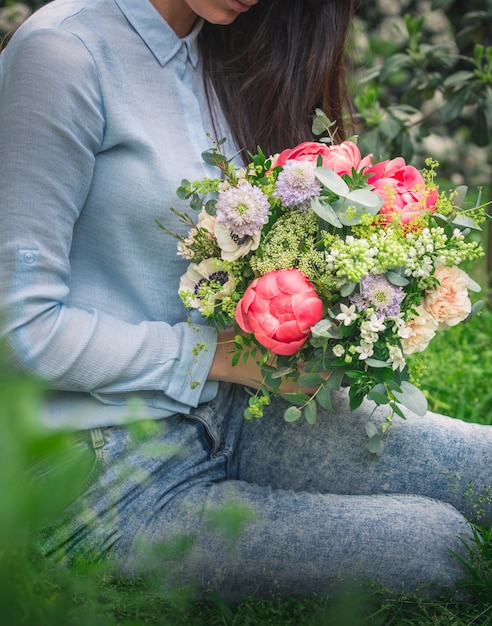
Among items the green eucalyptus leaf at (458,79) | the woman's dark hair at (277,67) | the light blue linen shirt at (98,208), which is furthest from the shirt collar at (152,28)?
the green eucalyptus leaf at (458,79)

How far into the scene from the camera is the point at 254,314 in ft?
4.15

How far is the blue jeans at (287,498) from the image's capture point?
4.50ft

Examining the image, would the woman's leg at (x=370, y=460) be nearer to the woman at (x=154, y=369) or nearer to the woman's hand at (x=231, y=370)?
the woman at (x=154, y=369)

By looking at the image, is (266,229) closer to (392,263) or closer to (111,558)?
(392,263)

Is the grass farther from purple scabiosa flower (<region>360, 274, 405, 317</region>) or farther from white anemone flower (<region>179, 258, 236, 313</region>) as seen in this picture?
white anemone flower (<region>179, 258, 236, 313</region>)

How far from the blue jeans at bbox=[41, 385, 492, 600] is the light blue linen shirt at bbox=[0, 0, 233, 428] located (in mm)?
112

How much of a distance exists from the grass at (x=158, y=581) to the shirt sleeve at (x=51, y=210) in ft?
1.20

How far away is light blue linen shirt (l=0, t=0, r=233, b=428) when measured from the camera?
132 cm

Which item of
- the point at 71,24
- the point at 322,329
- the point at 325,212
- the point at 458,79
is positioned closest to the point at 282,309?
the point at 322,329

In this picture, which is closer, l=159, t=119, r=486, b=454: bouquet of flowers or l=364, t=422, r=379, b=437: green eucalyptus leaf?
l=159, t=119, r=486, b=454: bouquet of flowers

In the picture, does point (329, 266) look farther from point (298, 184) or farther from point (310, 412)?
point (310, 412)

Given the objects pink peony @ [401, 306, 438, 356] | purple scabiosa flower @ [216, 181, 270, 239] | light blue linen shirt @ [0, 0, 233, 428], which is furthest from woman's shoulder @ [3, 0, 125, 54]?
pink peony @ [401, 306, 438, 356]

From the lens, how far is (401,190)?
1.36 meters

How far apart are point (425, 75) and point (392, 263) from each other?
2061mm
